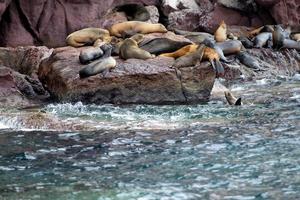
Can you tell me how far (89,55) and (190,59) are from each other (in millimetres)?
2093

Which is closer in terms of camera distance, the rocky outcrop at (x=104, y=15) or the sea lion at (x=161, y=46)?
the sea lion at (x=161, y=46)

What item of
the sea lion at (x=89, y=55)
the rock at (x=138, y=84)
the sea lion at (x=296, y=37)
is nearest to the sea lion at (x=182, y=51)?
the rock at (x=138, y=84)

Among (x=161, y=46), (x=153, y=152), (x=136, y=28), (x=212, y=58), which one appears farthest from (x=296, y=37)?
(x=153, y=152)

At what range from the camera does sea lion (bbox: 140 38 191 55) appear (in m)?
12.8

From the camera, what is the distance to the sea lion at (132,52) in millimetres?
12070

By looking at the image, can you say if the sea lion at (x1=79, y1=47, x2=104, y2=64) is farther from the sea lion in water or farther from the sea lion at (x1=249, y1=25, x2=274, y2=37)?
the sea lion at (x1=249, y1=25, x2=274, y2=37)

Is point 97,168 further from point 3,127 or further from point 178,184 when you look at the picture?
point 3,127

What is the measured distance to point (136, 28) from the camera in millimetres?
15359

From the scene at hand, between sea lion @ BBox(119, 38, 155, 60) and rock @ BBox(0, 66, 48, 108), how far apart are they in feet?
6.42

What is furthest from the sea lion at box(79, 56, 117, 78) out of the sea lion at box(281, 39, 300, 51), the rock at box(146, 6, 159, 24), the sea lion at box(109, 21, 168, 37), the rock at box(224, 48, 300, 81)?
the rock at box(146, 6, 159, 24)

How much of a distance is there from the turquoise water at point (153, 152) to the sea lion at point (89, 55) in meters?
1.49

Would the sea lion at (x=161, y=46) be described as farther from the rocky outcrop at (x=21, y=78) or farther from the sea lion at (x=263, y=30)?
the sea lion at (x=263, y=30)

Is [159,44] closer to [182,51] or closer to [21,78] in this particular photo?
[182,51]

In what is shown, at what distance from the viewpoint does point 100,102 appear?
11242 mm
